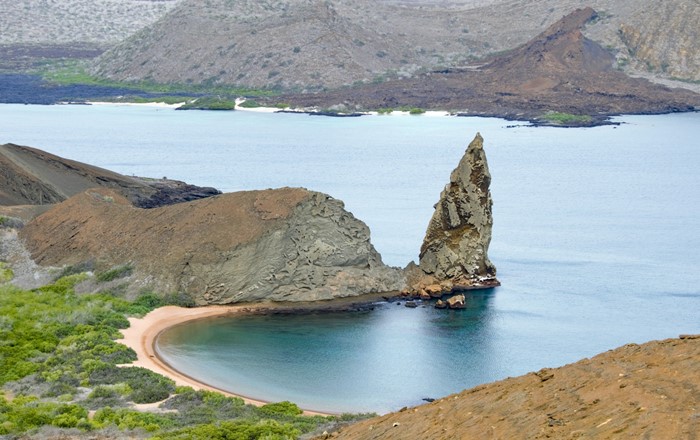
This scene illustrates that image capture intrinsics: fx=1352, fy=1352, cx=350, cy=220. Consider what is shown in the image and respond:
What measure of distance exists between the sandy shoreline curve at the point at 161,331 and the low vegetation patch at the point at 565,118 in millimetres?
124548

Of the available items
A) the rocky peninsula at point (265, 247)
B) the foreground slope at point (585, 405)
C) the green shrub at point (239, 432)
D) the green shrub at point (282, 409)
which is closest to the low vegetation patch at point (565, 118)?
the rocky peninsula at point (265, 247)

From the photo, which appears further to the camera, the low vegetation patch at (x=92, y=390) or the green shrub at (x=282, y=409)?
the green shrub at (x=282, y=409)

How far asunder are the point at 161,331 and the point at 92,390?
41.7 ft

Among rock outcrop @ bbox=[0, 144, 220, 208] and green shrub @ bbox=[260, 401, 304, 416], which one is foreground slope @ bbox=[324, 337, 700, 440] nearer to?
green shrub @ bbox=[260, 401, 304, 416]

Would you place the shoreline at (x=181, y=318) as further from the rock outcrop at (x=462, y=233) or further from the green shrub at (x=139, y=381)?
the rock outcrop at (x=462, y=233)

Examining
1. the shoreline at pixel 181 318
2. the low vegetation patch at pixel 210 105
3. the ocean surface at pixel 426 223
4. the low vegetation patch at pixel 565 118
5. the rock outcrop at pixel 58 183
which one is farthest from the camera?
the low vegetation patch at pixel 210 105

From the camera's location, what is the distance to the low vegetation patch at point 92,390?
3722cm

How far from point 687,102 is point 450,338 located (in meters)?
151

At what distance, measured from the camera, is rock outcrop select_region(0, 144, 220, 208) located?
265 feet

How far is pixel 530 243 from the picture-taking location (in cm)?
8200

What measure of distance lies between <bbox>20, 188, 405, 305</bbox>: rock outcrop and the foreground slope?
94.2 ft

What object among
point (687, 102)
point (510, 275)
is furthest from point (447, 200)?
point (687, 102)

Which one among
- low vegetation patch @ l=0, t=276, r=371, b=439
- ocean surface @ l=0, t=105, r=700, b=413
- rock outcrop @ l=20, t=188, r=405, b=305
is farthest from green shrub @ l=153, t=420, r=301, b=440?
rock outcrop @ l=20, t=188, r=405, b=305

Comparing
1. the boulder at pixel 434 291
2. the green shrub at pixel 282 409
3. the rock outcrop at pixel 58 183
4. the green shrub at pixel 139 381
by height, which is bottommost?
the green shrub at pixel 282 409
